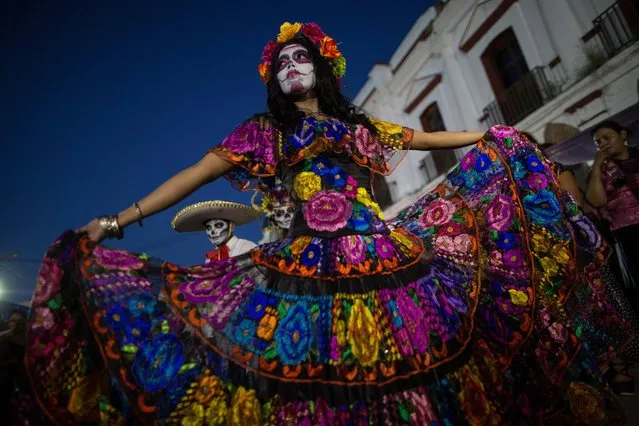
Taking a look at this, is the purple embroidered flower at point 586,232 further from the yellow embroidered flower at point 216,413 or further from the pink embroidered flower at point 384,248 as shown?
the yellow embroidered flower at point 216,413

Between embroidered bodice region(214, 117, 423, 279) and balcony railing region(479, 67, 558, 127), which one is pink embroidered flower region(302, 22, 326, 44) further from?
balcony railing region(479, 67, 558, 127)

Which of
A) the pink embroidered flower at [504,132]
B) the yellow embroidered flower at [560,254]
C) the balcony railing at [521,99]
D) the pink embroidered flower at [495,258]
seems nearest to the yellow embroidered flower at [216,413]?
the pink embroidered flower at [495,258]

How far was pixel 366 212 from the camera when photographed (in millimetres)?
1617

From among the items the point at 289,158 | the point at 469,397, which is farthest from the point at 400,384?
the point at 289,158

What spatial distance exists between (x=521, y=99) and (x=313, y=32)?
844cm

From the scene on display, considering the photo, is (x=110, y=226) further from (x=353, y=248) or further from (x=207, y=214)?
(x=207, y=214)

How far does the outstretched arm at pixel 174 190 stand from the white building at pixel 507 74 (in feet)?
18.8

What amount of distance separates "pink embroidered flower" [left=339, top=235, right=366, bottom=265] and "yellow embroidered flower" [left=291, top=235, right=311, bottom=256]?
0.15m

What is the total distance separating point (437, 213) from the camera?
186cm

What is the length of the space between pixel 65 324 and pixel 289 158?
43.5 inches

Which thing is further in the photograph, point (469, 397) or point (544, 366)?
point (544, 366)

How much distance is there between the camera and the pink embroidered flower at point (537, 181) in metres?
1.68

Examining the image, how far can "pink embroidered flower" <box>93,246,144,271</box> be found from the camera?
4.19 feet

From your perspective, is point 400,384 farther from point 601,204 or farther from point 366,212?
point 601,204
